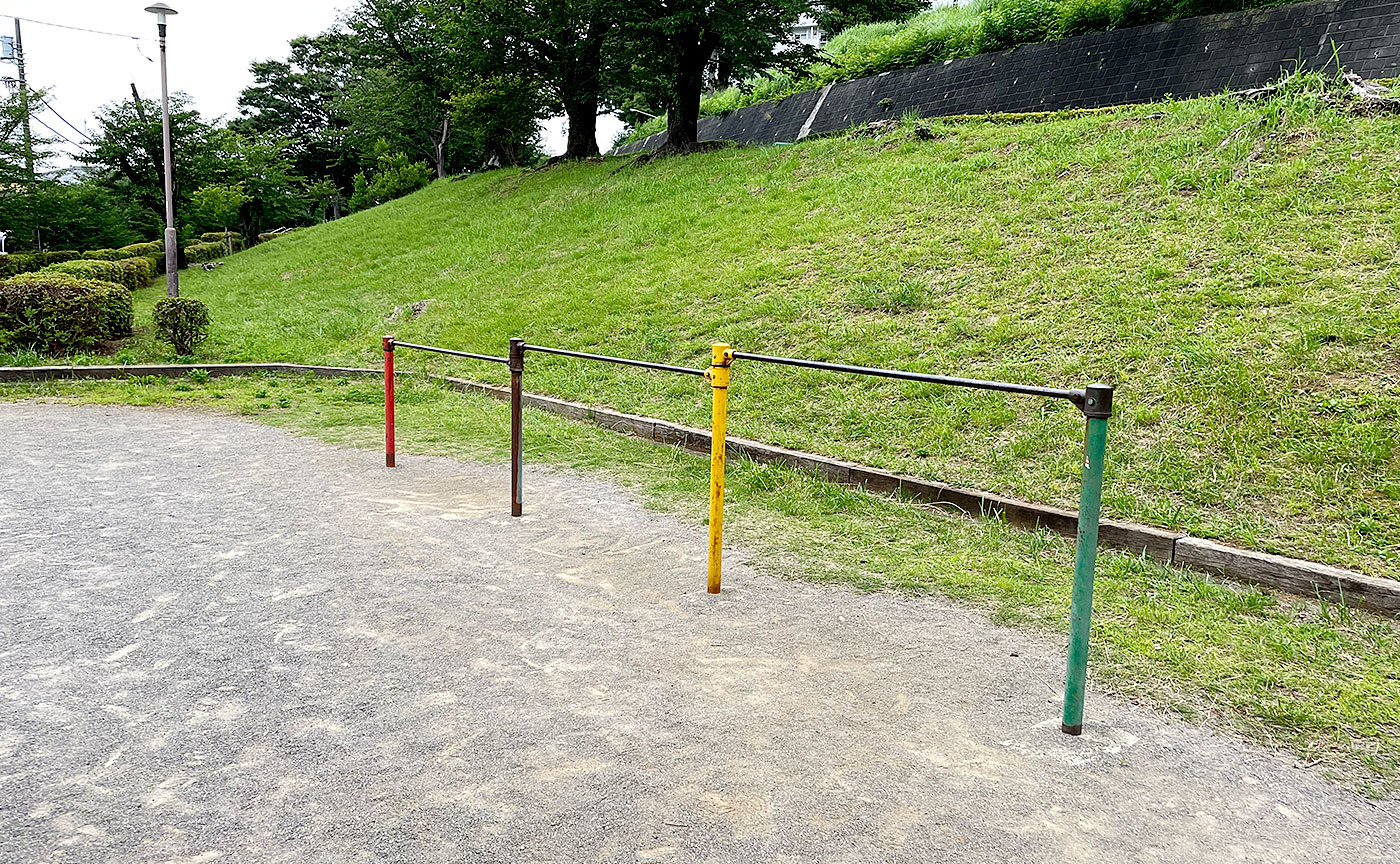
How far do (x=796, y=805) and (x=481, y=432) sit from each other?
562 cm

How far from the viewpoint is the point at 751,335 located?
8367mm

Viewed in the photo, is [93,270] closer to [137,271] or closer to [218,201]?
[137,271]

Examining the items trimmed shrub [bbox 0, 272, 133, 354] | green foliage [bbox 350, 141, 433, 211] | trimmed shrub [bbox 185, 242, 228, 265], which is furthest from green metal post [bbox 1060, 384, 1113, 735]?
green foliage [bbox 350, 141, 433, 211]

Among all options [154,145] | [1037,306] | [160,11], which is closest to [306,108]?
[154,145]

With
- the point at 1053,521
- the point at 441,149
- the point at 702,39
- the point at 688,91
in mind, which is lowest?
the point at 1053,521

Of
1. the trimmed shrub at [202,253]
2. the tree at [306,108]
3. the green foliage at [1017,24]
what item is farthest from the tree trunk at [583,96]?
the tree at [306,108]

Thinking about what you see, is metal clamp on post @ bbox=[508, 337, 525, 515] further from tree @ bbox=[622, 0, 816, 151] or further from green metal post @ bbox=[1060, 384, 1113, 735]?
tree @ bbox=[622, 0, 816, 151]

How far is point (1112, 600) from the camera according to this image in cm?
364

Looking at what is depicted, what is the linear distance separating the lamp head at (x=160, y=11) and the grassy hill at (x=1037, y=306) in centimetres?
507

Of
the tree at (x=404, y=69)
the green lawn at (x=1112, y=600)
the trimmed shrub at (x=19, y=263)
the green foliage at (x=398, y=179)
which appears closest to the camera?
the green lawn at (x=1112, y=600)

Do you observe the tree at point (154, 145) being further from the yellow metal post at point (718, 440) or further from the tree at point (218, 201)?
the yellow metal post at point (718, 440)

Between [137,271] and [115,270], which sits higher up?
[137,271]

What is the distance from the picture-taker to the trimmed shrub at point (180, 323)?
11773 millimetres

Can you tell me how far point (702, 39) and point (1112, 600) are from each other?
1673 centimetres
